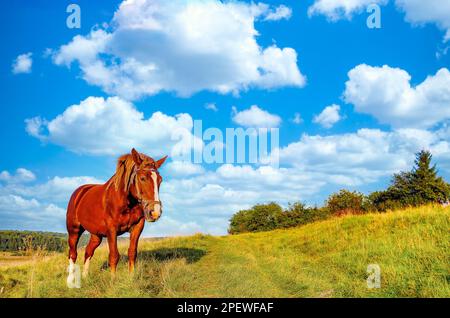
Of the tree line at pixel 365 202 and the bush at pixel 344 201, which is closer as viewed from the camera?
the tree line at pixel 365 202

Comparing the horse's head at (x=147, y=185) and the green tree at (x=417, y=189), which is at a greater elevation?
the green tree at (x=417, y=189)

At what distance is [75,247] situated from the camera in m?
10.3

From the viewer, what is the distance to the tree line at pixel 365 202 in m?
54.7

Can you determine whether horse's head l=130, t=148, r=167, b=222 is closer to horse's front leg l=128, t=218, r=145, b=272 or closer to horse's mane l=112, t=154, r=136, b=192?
horse's mane l=112, t=154, r=136, b=192

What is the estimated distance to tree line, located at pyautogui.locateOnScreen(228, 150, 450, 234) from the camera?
54.7 meters

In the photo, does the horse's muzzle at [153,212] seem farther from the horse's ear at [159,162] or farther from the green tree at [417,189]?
the green tree at [417,189]

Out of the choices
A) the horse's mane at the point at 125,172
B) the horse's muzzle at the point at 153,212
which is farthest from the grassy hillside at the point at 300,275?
the horse's mane at the point at 125,172

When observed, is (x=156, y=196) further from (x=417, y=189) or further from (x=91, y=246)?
(x=417, y=189)

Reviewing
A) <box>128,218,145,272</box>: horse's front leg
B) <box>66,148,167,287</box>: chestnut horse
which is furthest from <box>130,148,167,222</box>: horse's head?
<box>128,218,145,272</box>: horse's front leg

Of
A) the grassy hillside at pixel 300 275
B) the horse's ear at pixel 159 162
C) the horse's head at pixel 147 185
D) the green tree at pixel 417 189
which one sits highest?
the green tree at pixel 417 189

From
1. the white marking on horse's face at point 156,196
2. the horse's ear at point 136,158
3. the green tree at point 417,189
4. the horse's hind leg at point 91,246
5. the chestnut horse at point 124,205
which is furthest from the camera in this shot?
the green tree at point 417,189

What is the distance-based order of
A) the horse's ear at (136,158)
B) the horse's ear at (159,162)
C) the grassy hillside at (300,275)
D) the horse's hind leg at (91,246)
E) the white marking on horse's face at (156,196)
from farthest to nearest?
the horse's hind leg at (91,246) → the horse's ear at (159,162) → the horse's ear at (136,158) → the white marking on horse's face at (156,196) → the grassy hillside at (300,275)
